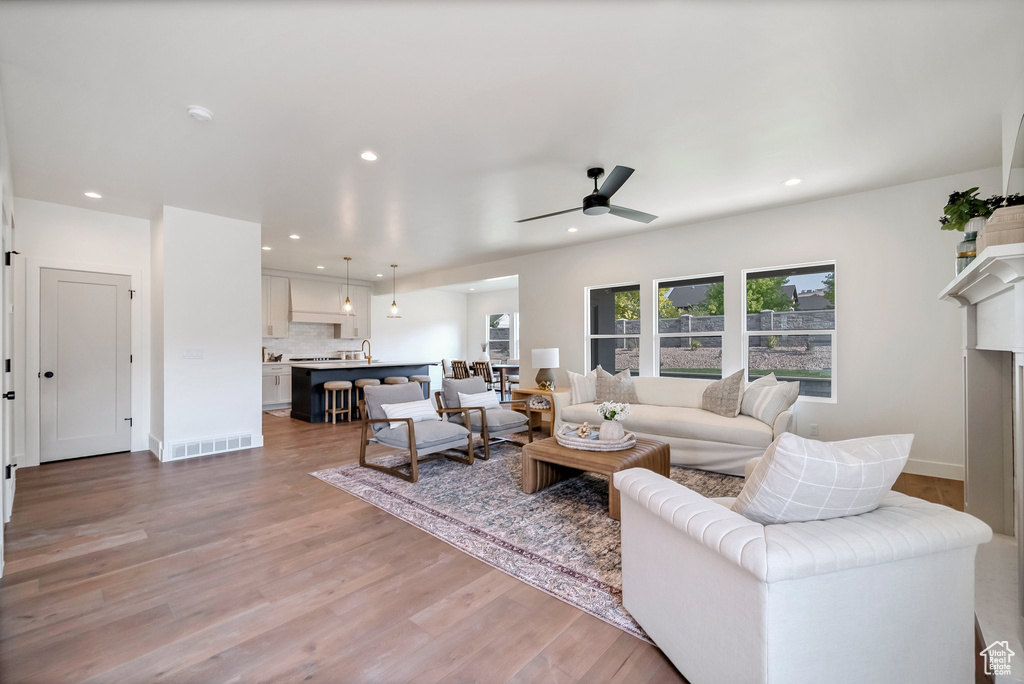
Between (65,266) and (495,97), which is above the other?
(495,97)

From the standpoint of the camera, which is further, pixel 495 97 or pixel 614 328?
pixel 614 328

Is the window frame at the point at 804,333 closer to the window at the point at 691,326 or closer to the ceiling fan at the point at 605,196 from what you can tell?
the window at the point at 691,326

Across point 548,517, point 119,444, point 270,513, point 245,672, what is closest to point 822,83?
point 548,517

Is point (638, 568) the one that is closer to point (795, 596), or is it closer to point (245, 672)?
point (795, 596)

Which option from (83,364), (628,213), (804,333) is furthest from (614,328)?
(83,364)

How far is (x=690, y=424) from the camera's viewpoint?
14.0 ft

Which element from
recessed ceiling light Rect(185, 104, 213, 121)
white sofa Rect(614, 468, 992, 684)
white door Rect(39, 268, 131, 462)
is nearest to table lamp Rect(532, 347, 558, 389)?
recessed ceiling light Rect(185, 104, 213, 121)

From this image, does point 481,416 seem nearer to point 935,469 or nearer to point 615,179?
point 615,179

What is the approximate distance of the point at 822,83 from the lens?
7.97 feet

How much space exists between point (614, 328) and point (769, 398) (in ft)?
7.57

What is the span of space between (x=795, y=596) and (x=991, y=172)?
442cm

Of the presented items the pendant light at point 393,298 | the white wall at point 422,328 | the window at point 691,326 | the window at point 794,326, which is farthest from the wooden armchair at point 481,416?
the white wall at point 422,328

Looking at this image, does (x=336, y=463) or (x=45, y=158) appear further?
(x=336, y=463)

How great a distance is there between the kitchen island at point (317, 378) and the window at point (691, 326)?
3.68 meters
